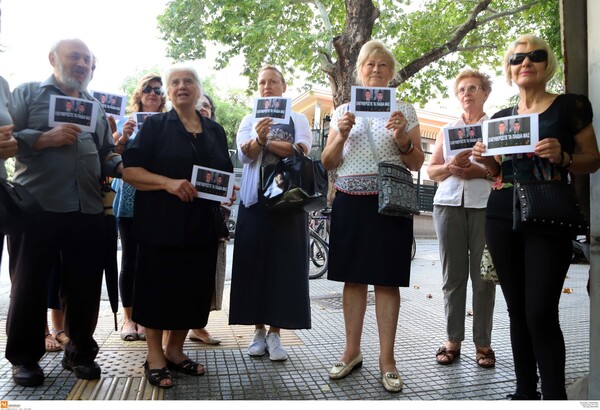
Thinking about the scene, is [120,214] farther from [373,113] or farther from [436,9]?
[436,9]

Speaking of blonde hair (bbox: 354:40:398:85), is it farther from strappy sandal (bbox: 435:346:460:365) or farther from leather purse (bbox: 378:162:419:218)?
strappy sandal (bbox: 435:346:460:365)

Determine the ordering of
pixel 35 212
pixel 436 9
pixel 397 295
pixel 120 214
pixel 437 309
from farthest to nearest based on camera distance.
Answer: pixel 436 9 → pixel 437 309 → pixel 120 214 → pixel 397 295 → pixel 35 212

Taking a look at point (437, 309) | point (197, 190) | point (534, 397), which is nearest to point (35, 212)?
point (197, 190)

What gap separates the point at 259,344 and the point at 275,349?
187 mm

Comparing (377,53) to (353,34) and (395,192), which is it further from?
(353,34)

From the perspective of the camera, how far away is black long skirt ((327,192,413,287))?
3152mm

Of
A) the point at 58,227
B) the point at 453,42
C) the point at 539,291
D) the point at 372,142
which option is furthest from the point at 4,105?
the point at 453,42

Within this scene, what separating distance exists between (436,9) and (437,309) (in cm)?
1211

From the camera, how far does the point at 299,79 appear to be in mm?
15844

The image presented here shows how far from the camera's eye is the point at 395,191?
3082mm

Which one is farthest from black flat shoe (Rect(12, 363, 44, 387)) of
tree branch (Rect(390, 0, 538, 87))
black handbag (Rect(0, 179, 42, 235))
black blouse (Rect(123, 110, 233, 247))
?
tree branch (Rect(390, 0, 538, 87))

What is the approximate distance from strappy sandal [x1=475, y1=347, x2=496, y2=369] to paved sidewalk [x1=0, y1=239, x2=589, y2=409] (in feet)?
0.15

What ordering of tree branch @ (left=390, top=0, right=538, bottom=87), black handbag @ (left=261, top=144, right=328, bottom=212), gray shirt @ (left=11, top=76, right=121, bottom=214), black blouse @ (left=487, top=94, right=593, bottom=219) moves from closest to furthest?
black blouse @ (left=487, top=94, right=593, bottom=219), gray shirt @ (left=11, top=76, right=121, bottom=214), black handbag @ (left=261, top=144, right=328, bottom=212), tree branch @ (left=390, top=0, right=538, bottom=87)

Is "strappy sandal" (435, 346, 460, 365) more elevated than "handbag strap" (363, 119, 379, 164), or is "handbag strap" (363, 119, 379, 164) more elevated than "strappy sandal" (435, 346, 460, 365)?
"handbag strap" (363, 119, 379, 164)
